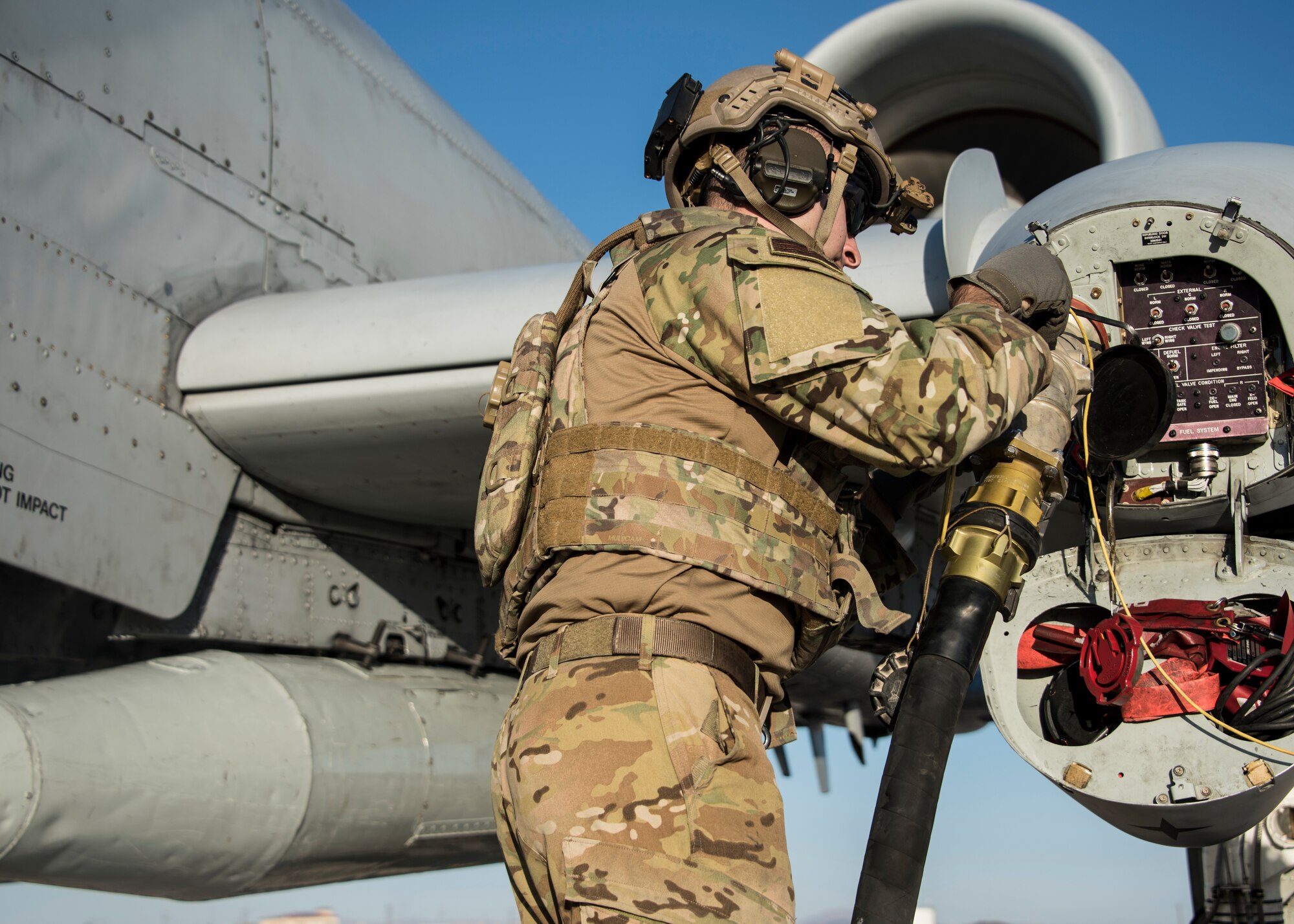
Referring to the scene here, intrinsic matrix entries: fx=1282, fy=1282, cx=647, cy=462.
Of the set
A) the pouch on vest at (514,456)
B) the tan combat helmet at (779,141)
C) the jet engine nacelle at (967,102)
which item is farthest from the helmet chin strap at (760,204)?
the jet engine nacelle at (967,102)

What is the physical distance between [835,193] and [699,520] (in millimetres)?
680

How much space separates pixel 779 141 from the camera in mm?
2137

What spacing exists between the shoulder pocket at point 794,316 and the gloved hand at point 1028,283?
0.34 meters

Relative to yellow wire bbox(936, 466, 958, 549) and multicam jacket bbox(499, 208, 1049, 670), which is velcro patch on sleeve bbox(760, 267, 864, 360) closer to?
multicam jacket bbox(499, 208, 1049, 670)

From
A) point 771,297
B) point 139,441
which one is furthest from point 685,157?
point 139,441

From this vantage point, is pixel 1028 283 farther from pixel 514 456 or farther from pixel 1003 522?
pixel 514 456

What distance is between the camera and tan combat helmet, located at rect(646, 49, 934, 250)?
2.14 meters

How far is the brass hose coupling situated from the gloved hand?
23 centimetres

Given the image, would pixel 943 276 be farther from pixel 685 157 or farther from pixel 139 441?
pixel 139 441

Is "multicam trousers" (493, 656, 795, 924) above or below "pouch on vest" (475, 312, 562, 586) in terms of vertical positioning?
below

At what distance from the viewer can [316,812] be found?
11.9ft

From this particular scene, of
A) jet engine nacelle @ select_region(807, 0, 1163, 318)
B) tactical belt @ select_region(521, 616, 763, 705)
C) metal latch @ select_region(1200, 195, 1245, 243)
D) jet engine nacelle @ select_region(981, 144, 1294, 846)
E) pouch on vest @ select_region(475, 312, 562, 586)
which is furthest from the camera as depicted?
jet engine nacelle @ select_region(807, 0, 1163, 318)

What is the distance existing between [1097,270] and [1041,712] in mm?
1006

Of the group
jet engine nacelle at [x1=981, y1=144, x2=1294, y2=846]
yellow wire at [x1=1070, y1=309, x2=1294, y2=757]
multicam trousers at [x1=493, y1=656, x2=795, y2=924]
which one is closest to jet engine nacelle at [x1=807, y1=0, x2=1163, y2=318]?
jet engine nacelle at [x1=981, y1=144, x2=1294, y2=846]
